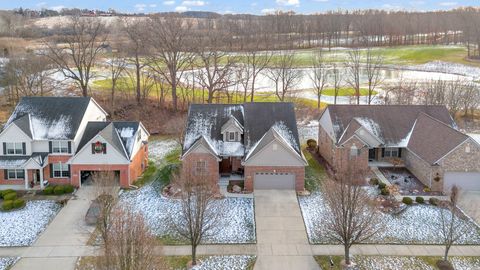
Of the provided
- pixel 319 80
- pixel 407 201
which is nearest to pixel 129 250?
pixel 407 201

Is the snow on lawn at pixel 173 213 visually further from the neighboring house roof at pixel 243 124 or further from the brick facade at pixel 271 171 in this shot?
the neighboring house roof at pixel 243 124

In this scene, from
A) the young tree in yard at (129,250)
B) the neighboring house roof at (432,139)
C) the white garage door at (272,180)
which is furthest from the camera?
the white garage door at (272,180)

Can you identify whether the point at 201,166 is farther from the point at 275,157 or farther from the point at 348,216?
the point at 348,216

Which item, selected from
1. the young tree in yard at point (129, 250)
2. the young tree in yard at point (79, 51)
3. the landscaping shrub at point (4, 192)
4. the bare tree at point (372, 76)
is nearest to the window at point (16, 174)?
the landscaping shrub at point (4, 192)

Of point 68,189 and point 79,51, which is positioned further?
point 79,51

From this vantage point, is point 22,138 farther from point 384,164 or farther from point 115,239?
point 384,164
